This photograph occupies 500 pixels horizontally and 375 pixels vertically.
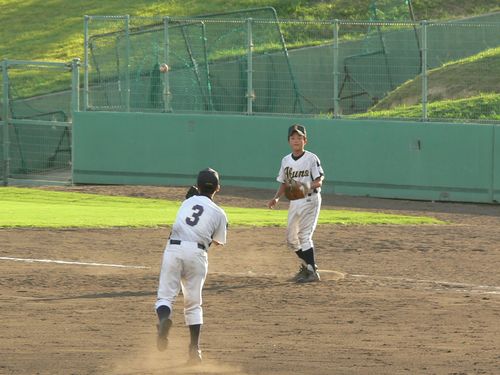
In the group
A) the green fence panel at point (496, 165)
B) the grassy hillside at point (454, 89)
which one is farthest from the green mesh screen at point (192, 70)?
the green fence panel at point (496, 165)

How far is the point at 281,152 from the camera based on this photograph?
25.3m

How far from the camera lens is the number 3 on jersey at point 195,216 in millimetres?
9523

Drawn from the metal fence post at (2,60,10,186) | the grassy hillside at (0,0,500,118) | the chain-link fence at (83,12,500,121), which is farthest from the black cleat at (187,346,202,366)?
the grassy hillside at (0,0,500,118)

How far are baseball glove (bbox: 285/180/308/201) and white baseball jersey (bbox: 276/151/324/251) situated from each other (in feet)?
0.60

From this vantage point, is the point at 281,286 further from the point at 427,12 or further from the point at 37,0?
the point at 37,0

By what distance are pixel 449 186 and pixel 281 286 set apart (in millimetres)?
10674

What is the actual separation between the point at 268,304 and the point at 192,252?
112 inches

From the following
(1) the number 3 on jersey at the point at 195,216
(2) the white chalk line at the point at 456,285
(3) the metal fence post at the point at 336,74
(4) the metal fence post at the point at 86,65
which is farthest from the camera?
(4) the metal fence post at the point at 86,65

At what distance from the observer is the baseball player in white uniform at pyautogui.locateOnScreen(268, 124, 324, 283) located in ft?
45.0

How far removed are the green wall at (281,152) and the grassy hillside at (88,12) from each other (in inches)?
407

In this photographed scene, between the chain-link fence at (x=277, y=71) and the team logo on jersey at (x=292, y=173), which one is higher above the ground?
the chain-link fence at (x=277, y=71)

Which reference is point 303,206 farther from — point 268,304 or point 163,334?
point 163,334

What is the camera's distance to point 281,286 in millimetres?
13461

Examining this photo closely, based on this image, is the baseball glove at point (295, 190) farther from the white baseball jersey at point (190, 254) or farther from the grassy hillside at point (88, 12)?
the grassy hillside at point (88, 12)
